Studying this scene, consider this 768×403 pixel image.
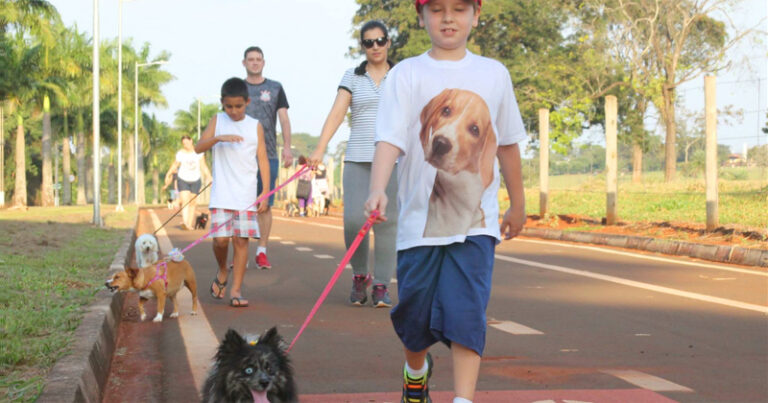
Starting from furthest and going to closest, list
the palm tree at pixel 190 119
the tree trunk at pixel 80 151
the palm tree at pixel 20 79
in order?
the palm tree at pixel 190 119 < the tree trunk at pixel 80 151 < the palm tree at pixel 20 79

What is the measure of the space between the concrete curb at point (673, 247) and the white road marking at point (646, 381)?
7.64 m

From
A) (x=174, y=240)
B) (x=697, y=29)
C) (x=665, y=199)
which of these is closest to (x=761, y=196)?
(x=665, y=199)

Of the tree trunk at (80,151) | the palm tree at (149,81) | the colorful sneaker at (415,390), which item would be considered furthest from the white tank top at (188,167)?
the palm tree at (149,81)

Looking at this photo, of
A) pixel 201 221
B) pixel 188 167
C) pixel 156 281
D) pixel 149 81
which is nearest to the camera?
pixel 156 281

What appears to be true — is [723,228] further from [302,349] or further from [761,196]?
[302,349]

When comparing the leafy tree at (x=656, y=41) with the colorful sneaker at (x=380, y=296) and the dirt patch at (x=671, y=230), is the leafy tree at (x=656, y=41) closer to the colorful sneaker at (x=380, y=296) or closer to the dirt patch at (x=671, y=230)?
the dirt patch at (x=671, y=230)

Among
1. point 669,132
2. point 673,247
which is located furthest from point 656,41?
point 673,247

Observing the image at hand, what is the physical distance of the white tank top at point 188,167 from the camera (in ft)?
69.8

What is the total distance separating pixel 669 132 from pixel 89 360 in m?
30.3

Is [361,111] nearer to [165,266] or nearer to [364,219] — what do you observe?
[364,219]

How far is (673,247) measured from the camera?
15.0 metres

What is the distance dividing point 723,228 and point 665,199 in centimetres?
918

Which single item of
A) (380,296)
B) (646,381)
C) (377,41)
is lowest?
(646,381)

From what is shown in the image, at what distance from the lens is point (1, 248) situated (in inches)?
501
